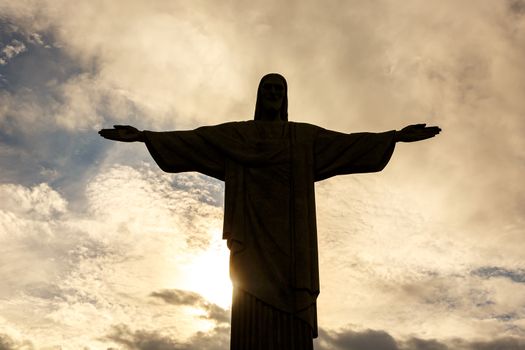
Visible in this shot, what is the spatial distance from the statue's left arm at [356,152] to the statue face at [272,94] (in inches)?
41.8

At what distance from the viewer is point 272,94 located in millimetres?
11844

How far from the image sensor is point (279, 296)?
9891mm

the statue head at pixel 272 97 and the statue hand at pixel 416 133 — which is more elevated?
the statue head at pixel 272 97

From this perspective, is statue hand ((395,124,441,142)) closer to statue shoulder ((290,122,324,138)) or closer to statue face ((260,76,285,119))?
statue shoulder ((290,122,324,138))

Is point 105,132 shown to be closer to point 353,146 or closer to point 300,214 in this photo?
point 300,214

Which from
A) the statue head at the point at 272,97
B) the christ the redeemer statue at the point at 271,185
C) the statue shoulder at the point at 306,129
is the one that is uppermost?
the statue head at the point at 272,97

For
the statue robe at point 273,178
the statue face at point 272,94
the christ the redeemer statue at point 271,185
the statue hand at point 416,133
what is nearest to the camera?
the christ the redeemer statue at point 271,185

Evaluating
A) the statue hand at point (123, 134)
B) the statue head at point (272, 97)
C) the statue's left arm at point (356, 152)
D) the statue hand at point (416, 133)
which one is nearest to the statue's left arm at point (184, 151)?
the statue hand at point (123, 134)

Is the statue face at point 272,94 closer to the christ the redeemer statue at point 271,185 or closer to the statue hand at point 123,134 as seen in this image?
the christ the redeemer statue at point 271,185

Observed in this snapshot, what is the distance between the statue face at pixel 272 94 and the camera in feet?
38.7

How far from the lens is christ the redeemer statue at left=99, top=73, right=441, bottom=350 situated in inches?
385

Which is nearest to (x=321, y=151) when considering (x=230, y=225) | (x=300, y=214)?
(x=300, y=214)

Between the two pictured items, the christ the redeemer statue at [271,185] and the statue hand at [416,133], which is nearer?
the christ the redeemer statue at [271,185]

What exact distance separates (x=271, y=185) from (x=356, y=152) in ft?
5.95
